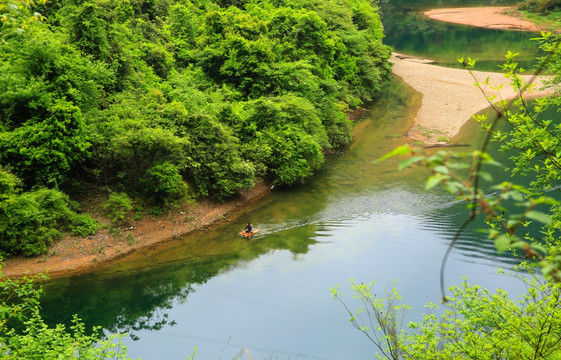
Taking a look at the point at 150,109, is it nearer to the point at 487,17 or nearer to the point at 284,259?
the point at 284,259

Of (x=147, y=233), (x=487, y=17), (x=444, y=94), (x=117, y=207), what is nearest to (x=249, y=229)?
(x=147, y=233)

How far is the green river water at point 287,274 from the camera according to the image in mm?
14648

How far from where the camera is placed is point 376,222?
21828 mm

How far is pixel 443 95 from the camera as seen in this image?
139 feet

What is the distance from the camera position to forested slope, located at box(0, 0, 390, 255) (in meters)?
18.5

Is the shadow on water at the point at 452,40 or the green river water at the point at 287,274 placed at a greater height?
the shadow on water at the point at 452,40

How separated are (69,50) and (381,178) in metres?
17.9

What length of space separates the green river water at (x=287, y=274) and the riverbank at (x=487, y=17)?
2262 inches

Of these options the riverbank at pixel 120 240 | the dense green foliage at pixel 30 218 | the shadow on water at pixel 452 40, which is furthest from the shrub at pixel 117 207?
the shadow on water at pixel 452 40

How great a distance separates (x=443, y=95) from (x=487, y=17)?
43619 millimetres

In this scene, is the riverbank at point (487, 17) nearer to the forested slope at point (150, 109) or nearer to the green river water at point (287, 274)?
the forested slope at point (150, 109)

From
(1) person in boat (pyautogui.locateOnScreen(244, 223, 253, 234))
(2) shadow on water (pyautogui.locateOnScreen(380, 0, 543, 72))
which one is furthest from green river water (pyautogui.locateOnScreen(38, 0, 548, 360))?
(2) shadow on water (pyautogui.locateOnScreen(380, 0, 543, 72))

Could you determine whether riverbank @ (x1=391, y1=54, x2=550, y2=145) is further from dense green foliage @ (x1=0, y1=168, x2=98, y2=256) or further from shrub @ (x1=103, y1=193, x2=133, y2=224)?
dense green foliage @ (x1=0, y1=168, x2=98, y2=256)

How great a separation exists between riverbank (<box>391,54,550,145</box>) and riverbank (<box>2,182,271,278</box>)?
16.7 metres
